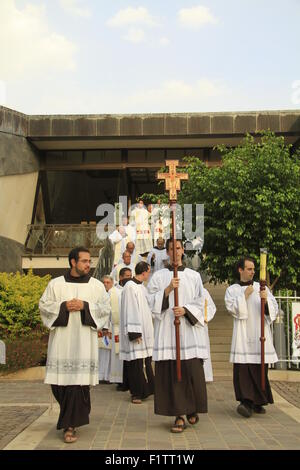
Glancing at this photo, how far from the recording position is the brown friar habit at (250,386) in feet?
24.0

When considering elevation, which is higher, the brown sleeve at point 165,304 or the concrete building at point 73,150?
the concrete building at point 73,150

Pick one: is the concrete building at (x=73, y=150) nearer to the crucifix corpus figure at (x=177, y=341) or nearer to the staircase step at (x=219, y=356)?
the staircase step at (x=219, y=356)

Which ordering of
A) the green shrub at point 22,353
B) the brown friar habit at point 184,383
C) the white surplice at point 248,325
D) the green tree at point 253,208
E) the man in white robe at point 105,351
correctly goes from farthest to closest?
the green tree at point 253,208, the green shrub at point 22,353, the man in white robe at point 105,351, the white surplice at point 248,325, the brown friar habit at point 184,383

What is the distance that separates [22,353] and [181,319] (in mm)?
5324

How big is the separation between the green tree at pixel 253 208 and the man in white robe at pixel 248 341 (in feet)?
15.7

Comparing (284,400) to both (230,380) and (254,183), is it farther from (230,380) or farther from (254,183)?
(254,183)

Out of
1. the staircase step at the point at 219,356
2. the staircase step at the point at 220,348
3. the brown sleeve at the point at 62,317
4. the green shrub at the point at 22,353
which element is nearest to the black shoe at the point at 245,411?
the brown sleeve at the point at 62,317

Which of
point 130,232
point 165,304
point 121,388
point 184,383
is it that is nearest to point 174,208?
point 165,304

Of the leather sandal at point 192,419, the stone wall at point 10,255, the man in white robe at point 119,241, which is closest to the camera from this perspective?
the leather sandal at point 192,419

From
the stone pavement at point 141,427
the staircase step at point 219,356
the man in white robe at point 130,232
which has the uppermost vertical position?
the man in white robe at point 130,232

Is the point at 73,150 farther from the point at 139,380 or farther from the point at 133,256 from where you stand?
the point at 139,380

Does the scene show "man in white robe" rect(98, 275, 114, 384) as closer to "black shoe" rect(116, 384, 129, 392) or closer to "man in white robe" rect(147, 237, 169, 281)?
"black shoe" rect(116, 384, 129, 392)

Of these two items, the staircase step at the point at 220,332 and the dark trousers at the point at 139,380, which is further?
the staircase step at the point at 220,332
